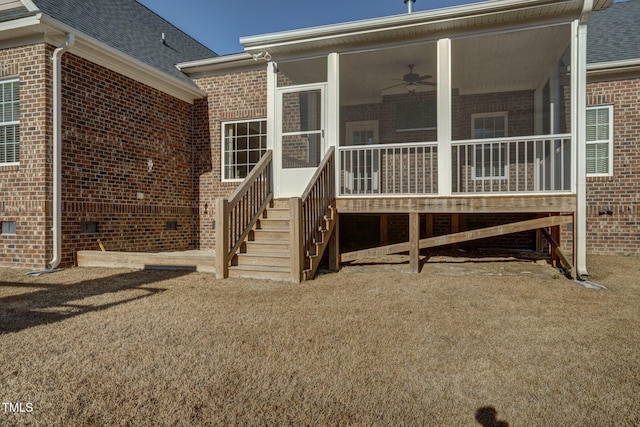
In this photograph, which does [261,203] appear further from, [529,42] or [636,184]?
[636,184]

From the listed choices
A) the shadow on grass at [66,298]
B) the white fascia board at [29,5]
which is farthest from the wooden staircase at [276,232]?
the white fascia board at [29,5]

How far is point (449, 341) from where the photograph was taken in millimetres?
3139

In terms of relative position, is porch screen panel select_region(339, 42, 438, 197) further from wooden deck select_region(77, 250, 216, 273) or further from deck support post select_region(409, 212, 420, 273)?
wooden deck select_region(77, 250, 216, 273)

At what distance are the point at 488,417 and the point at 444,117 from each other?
501 cm

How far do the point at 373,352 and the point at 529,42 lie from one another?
6.24 meters

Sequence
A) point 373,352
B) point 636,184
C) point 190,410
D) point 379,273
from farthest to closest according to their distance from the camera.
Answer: point 636,184 < point 379,273 < point 373,352 < point 190,410

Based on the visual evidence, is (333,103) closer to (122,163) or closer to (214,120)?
(214,120)

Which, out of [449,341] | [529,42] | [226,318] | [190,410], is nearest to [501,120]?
[529,42]

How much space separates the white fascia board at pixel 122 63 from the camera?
6387mm

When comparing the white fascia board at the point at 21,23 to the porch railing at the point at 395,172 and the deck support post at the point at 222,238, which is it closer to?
the deck support post at the point at 222,238

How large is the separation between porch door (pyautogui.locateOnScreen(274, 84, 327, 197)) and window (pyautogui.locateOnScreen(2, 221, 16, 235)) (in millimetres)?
4485

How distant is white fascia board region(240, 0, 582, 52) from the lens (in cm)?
555

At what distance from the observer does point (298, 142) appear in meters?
8.82

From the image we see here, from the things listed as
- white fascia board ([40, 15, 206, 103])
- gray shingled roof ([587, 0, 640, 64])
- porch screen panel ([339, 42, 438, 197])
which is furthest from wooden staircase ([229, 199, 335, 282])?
gray shingled roof ([587, 0, 640, 64])
